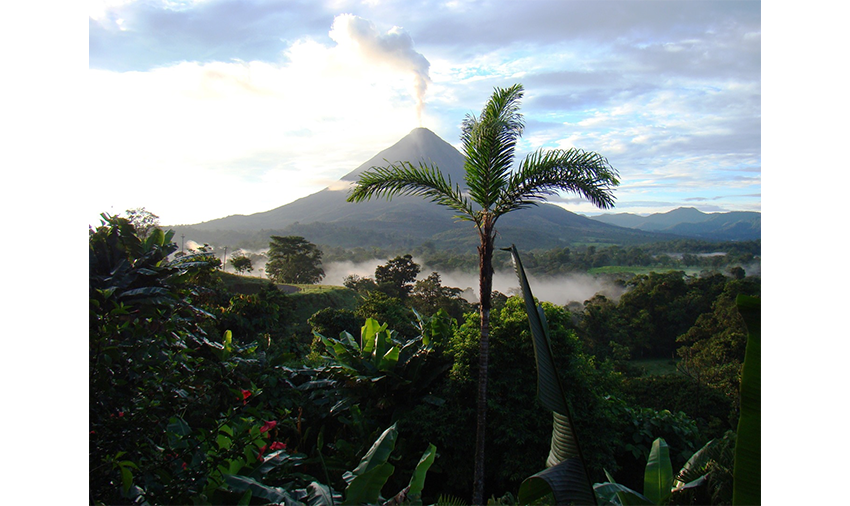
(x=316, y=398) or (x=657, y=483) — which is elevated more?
(x=657, y=483)

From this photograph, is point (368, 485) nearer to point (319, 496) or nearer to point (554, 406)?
point (319, 496)

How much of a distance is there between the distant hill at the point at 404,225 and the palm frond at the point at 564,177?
91.0 ft

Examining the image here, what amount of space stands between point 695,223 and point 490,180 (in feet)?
137

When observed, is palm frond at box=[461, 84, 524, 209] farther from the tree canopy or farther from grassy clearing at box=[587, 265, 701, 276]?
grassy clearing at box=[587, 265, 701, 276]

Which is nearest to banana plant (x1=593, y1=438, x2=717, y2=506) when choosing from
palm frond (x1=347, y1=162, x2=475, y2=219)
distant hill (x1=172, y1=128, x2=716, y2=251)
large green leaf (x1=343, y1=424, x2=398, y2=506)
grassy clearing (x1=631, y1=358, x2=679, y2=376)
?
large green leaf (x1=343, y1=424, x2=398, y2=506)

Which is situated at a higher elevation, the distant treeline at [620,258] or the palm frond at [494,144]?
the palm frond at [494,144]

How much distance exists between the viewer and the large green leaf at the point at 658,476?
2.46 m

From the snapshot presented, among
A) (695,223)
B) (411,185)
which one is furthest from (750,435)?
(695,223)

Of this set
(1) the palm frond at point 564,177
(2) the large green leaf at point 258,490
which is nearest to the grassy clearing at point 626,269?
(1) the palm frond at point 564,177

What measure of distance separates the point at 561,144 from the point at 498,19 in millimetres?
1439

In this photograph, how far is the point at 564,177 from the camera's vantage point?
4234 millimetres

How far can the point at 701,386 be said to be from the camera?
24.6 feet

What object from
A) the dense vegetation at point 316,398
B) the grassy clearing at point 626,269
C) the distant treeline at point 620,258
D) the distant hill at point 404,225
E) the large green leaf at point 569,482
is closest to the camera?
the large green leaf at point 569,482

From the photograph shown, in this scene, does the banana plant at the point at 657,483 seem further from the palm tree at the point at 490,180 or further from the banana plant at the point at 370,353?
the banana plant at the point at 370,353
